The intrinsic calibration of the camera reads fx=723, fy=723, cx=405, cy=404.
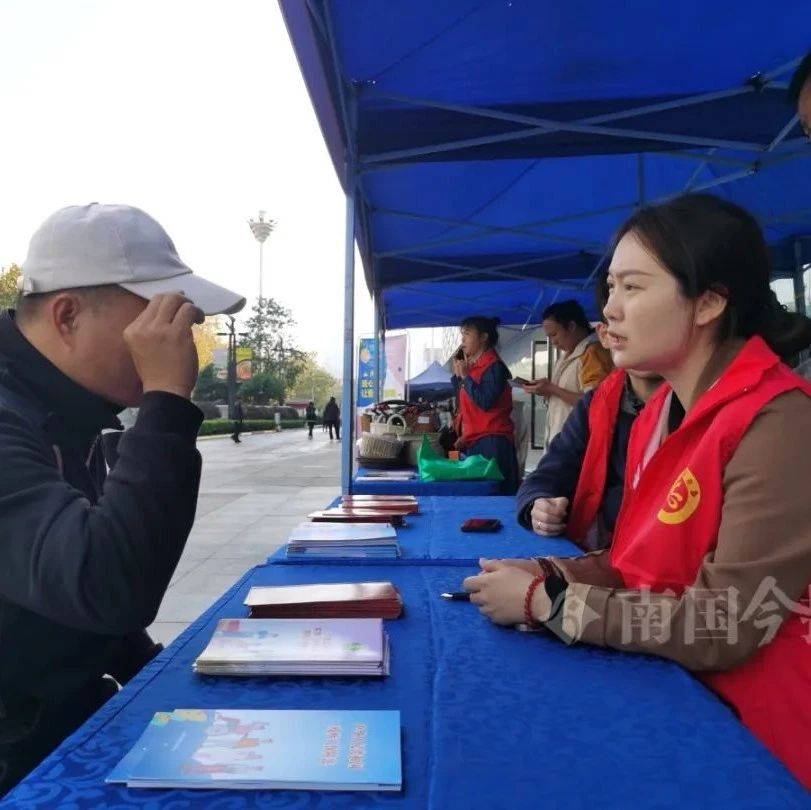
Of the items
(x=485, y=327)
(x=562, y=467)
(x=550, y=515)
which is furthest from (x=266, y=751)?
(x=485, y=327)

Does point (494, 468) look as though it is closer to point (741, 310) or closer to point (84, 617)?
point (741, 310)

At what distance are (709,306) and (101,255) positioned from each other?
1.04m

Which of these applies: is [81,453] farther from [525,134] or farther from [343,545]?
[525,134]

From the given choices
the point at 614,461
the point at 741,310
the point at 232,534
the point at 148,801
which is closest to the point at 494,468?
the point at 614,461

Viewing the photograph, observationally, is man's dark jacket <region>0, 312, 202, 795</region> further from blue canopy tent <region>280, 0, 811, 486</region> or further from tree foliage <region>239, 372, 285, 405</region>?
tree foliage <region>239, 372, 285, 405</region>

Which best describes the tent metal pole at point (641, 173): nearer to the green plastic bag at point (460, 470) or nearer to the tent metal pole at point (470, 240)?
the tent metal pole at point (470, 240)

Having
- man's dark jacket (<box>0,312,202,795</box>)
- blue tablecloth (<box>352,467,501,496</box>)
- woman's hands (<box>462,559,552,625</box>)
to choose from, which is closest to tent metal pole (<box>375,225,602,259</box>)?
blue tablecloth (<box>352,467,501,496</box>)

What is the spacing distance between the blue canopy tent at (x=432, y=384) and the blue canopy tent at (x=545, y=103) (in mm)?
9625

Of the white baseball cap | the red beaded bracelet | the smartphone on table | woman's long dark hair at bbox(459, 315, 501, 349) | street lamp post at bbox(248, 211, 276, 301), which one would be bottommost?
the smartphone on table

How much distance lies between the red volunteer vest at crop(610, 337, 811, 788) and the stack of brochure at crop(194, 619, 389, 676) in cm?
48

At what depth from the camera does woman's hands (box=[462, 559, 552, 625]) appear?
1.20 m

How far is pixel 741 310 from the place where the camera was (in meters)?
1.31

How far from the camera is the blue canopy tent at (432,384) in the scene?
1556 cm

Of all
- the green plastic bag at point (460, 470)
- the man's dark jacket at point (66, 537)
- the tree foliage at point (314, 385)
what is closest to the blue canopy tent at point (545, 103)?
the green plastic bag at point (460, 470)
